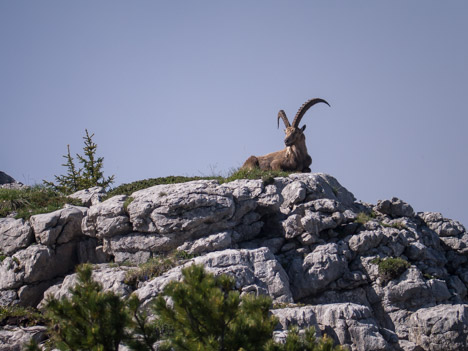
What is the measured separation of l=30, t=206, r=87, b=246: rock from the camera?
59.5 ft

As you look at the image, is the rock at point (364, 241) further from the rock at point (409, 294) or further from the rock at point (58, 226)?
the rock at point (58, 226)

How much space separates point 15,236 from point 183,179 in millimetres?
6570

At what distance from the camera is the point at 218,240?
685 inches

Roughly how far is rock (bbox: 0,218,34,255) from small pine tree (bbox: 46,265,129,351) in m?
9.40

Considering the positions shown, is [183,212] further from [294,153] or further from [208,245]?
[294,153]

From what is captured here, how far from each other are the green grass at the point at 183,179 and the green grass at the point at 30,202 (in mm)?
1760

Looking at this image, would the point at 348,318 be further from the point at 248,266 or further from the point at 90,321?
the point at 90,321

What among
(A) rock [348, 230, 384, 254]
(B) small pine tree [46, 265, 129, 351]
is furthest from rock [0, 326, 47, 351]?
(A) rock [348, 230, 384, 254]

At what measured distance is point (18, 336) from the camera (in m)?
14.1

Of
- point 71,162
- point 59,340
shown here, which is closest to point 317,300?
point 59,340

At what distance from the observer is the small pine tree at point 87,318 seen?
927 cm

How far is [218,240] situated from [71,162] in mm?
15262

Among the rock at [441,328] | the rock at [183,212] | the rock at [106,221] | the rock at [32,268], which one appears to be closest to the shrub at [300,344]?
the rock at [441,328]

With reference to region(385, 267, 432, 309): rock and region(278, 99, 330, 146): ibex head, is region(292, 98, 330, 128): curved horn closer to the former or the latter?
region(278, 99, 330, 146): ibex head
